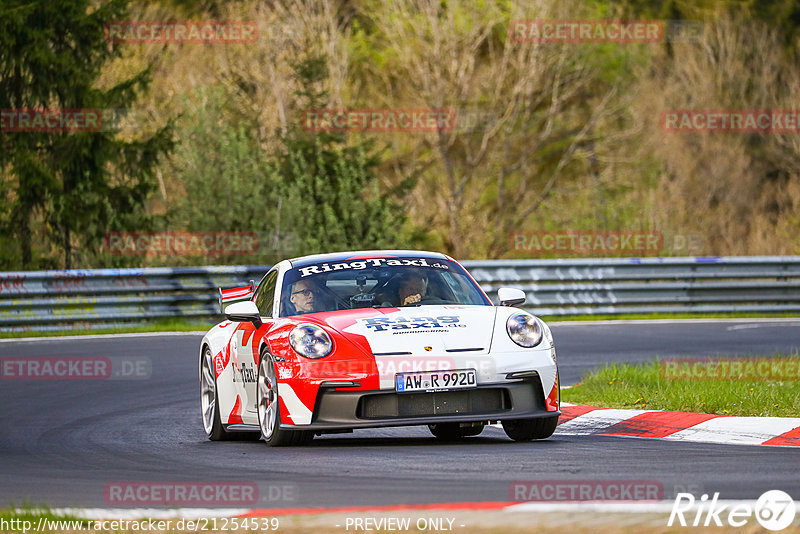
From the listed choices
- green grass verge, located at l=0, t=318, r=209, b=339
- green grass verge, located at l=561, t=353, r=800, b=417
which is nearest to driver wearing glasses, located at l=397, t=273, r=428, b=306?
green grass verge, located at l=561, t=353, r=800, b=417

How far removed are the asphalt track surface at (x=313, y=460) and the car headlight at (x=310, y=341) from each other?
65 cm

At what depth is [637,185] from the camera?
139 feet

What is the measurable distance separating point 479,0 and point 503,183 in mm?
6685

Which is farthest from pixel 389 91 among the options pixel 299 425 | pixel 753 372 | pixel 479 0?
pixel 299 425

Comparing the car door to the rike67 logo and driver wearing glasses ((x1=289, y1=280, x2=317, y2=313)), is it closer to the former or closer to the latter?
driver wearing glasses ((x1=289, y1=280, x2=317, y2=313))

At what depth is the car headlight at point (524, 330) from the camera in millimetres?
9172

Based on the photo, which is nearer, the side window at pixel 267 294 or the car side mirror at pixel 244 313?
the car side mirror at pixel 244 313

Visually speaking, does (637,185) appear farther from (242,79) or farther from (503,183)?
(242,79)

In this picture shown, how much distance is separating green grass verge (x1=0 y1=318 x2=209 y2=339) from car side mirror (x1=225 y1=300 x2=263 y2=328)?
1124 cm

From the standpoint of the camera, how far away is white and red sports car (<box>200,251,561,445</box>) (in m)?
8.74

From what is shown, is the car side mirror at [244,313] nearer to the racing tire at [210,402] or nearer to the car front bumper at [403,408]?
the racing tire at [210,402]

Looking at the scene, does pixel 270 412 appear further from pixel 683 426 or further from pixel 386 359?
pixel 683 426

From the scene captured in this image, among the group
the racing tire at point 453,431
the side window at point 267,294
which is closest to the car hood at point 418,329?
the side window at point 267,294

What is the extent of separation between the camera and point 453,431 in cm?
1023
